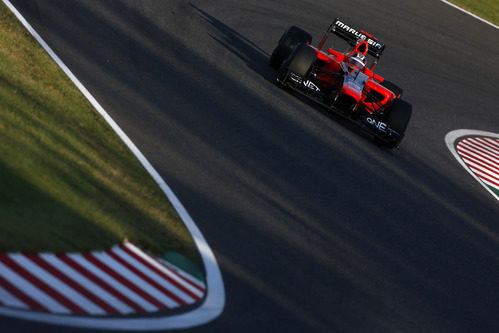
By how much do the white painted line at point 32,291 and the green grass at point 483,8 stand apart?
2275 cm

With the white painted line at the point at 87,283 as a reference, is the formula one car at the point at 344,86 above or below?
above

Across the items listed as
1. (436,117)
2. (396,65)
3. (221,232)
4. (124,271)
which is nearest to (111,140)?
(221,232)

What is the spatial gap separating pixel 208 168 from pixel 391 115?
4.94 meters

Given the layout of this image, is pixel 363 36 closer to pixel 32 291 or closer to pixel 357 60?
pixel 357 60

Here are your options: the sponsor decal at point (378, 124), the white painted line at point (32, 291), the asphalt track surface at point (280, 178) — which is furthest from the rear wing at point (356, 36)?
the white painted line at point (32, 291)

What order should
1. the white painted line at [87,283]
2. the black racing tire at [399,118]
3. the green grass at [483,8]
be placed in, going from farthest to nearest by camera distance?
the green grass at [483,8] < the black racing tire at [399,118] < the white painted line at [87,283]

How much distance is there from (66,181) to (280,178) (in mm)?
3609

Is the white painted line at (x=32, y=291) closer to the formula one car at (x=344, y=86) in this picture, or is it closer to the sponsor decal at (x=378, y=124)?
the formula one car at (x=344, y=86)

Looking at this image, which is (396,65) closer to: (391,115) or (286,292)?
(391,115)

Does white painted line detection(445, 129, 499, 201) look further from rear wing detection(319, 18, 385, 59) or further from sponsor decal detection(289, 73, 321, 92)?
sponsor decal detection(289, 73, 321, 92)

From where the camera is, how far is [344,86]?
14180 mm

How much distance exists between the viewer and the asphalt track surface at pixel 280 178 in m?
9.01

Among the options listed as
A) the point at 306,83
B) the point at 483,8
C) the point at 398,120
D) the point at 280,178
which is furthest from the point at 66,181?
the point at 483,8

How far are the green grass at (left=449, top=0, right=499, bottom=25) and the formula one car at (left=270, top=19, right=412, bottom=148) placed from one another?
12238mm
